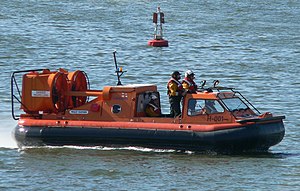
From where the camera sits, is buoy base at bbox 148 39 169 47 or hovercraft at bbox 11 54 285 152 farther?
buoy base at bbox 148 39 169 47

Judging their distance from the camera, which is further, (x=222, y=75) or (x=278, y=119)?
(x=222, y=75)

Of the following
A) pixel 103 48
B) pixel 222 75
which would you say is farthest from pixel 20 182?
pixel 103 48

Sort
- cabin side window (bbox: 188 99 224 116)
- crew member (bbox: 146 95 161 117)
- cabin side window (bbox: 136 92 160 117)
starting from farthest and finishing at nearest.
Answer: crew member (bbox: 146 95 161 117)
cabin side window (bbox: 136 92 160 117)
cabin side window (bbox: 188 99 224 116)

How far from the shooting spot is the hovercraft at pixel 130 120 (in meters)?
19.8

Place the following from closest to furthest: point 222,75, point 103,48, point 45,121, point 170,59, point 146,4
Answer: point 45,121
point 222,75
point 170,59
point 103,48
point 146,4

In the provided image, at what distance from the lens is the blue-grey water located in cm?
1833

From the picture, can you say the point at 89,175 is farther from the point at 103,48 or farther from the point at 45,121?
the point at 103,48

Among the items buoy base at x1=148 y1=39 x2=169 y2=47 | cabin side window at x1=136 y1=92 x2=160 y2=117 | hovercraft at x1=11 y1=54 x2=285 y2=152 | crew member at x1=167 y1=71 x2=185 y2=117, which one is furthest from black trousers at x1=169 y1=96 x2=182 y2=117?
buoy base at x1=148 y1=39 x2=169 y2=47

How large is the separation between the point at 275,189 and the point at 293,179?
99cm

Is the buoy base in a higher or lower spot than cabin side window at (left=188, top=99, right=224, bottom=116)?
higher

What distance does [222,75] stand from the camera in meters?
34.7

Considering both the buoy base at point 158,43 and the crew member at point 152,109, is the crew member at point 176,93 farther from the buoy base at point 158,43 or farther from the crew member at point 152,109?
the buoy base at point 158,43

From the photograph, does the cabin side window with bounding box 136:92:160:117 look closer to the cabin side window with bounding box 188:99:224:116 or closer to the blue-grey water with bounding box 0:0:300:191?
the blue-grey water with bounding box 0:0:300:191

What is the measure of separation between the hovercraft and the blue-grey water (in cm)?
28
